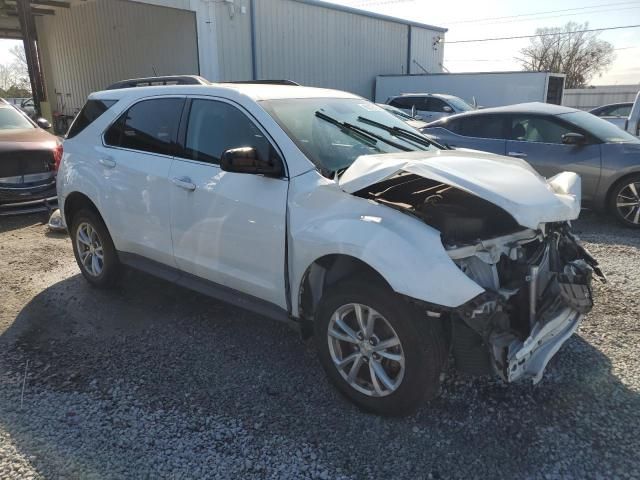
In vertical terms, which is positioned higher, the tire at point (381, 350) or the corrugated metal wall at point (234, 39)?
the corrugated metal wall at point (234, 39)

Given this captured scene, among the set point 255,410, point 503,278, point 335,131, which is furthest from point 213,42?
point 503,278

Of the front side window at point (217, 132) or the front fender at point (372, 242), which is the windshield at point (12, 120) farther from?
the front fender at point (372, 242)

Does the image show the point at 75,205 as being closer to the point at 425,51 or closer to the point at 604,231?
the point at 604,231

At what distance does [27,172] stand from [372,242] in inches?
264

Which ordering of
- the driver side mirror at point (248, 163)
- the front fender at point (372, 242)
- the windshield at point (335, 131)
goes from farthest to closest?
the windshield at point (335, 131) → the driver side mirror at point (248, 163) → the front fender at point (372, 242)

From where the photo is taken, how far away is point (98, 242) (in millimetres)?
4680

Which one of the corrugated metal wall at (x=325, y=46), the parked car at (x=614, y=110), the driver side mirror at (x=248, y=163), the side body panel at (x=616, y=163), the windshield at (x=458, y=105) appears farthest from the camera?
the corrugated metal wall at (x=325, y=46)

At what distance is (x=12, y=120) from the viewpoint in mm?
8703

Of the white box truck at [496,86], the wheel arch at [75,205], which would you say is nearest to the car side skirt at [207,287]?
the wheel arch at [75,205]

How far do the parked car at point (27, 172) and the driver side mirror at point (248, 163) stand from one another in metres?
5.52

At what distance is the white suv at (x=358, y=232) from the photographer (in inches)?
102

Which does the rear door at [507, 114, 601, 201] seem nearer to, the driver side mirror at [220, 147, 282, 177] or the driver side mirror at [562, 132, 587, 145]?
the driver side mirror at [562, 132, 587, 145]

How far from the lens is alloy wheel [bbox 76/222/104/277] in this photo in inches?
185

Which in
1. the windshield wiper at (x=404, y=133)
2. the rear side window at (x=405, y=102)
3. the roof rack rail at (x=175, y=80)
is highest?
the roof rack rail at (x=175, y=80)
